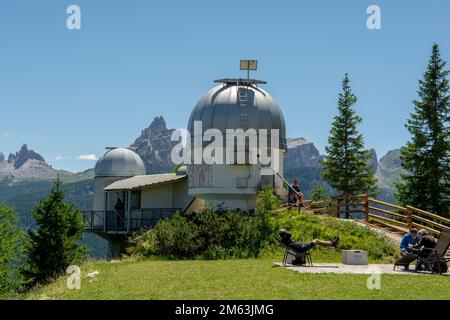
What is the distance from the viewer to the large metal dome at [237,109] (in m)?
32.2

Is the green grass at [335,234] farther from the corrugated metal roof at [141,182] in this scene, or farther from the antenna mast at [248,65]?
the corrugated metal roof at [141,182]

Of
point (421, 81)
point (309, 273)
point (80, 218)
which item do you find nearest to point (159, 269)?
point (309, 273)

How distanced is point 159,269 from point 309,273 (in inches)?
183

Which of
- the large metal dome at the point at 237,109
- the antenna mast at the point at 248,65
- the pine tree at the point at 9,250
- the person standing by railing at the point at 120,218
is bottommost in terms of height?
the pine tree at the point at 9,250

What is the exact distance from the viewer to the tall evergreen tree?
3975 cm

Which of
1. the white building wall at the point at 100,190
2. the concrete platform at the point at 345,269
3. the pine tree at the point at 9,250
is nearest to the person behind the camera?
the concrete platform at the point at 345,269

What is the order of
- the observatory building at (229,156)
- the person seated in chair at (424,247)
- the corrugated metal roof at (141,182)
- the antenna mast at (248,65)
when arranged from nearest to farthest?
the person seated in chair at (424,247)
the observatory building at (229,156)
the antenna mast at (248,65)
the corrugated metal roof at (141,182)

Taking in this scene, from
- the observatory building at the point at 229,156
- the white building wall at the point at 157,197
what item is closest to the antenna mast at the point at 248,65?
the observatory building at the point at 229,156

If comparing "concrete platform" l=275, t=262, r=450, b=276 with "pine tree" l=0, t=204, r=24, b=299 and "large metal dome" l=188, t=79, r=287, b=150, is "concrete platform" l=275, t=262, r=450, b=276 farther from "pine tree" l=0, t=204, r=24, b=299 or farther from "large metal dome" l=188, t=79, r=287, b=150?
"pine tree" l=0, t=204, r=24, b=299

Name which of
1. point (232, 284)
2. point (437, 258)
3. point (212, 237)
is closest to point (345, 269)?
point (437, 258)

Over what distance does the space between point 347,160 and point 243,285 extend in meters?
27.3

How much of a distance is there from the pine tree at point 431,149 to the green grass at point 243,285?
20.3 metres
